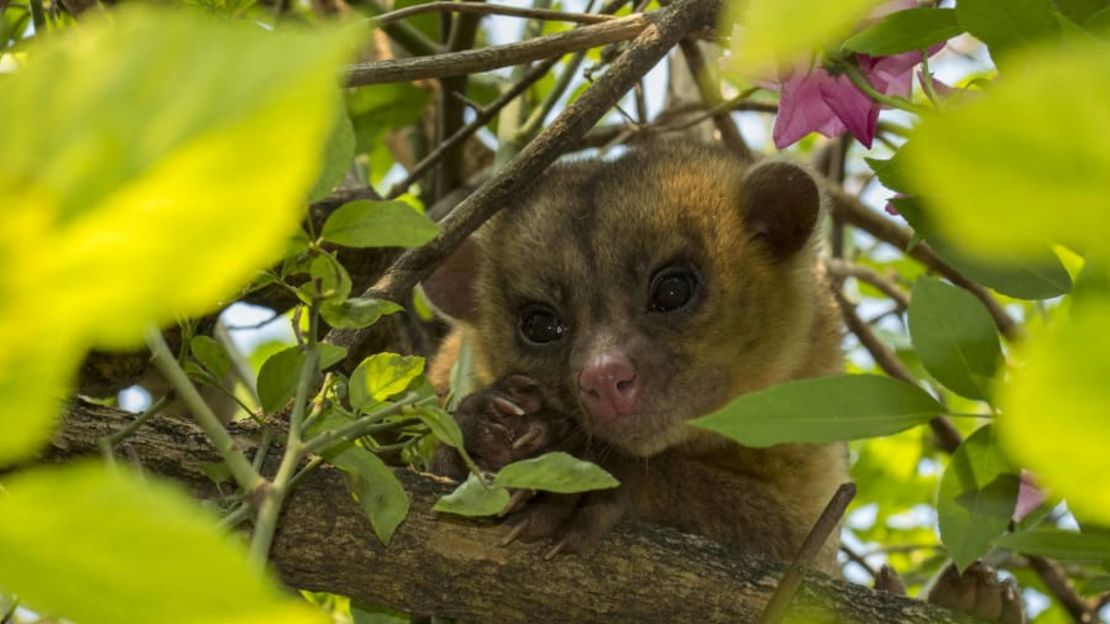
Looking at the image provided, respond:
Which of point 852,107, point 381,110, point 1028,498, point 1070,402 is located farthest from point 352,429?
point 381,110

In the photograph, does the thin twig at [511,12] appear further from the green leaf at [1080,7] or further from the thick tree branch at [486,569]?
the green leaf at [1080,7]

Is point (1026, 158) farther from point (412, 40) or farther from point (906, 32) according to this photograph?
point (412, 40)

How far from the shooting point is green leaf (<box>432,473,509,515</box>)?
1.93 meters

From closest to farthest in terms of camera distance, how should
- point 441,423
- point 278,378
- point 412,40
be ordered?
point 441,423 < point 278,378 < point 412,40

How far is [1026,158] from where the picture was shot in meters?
0.61

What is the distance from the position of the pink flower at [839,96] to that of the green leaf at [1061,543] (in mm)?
1088

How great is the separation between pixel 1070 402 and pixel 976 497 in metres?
1.71

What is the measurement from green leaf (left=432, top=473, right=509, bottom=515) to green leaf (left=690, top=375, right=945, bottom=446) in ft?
1.63

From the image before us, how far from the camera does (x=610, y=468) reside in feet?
10.4

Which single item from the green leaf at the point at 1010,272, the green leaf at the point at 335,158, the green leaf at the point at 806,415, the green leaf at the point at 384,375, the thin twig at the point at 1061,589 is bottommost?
the thin twig at the point at 1061,589

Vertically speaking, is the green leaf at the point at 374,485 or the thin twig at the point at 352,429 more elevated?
the thin twig at the point at 352,429

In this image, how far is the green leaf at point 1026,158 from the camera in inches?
23.6

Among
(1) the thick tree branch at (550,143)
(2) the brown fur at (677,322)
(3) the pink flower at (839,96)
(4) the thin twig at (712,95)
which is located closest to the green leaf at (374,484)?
(1) the thick tree branch at (550,143)

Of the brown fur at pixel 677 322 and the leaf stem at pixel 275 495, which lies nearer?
the leaf stem at pixel 275 495
